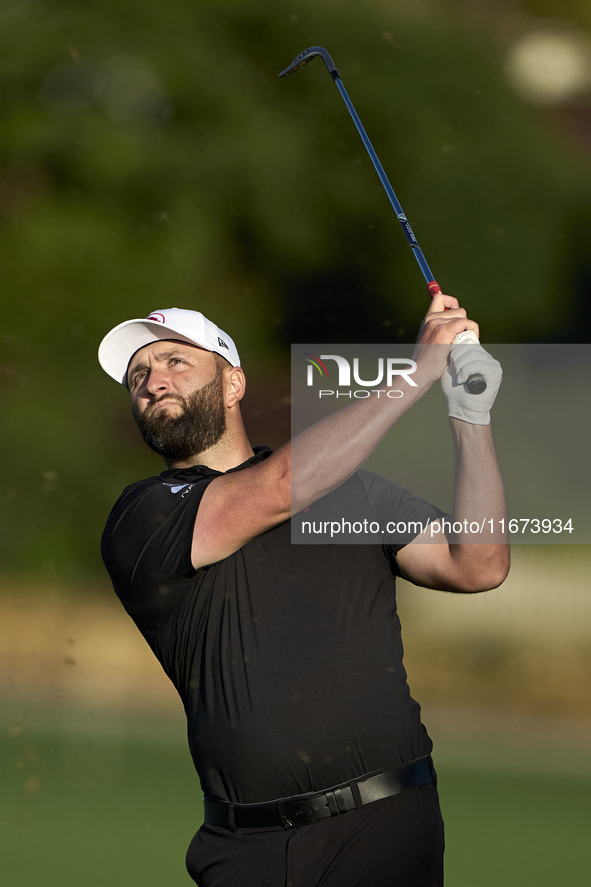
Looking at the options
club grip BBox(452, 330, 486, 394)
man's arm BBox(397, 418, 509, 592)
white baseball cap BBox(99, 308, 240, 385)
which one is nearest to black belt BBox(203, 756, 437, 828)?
man's arm BBox(397, 418, 509, 592)

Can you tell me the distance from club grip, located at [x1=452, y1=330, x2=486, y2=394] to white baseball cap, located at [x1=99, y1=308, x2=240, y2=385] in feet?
2.62

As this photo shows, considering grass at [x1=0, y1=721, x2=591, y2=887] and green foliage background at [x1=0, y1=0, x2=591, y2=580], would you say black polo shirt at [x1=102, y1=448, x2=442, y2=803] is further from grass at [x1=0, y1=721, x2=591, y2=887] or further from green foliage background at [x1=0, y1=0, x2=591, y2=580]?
green foliage background at [x1=0, y1=0, x2=591, y2=580]

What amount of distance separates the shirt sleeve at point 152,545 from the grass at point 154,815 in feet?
9.08

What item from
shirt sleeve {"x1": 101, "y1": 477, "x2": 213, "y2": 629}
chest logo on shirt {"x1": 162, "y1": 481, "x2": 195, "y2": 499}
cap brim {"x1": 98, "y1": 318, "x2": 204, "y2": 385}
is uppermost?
cap brim {"x1": 98, "y1": 318, "x2": 204, "y2": 385}

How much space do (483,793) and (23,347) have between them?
6773mm

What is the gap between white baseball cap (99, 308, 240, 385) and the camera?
245 cm

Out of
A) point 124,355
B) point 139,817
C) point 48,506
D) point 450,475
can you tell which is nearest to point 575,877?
point 139,817

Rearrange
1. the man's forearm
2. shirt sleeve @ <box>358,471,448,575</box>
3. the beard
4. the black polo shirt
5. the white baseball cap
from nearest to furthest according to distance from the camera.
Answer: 1. the black polo shirt
2. the man's forearm
3. shirt sleeve @ <box>358,471,448,575</box>
4. the beard
5. the white baseball cap

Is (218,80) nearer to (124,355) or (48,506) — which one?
(48,506)

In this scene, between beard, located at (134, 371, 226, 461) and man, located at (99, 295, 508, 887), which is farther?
beard, located at (134, 371, 226, 461)

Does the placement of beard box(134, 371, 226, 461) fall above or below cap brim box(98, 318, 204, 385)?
below

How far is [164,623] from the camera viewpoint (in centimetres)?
212

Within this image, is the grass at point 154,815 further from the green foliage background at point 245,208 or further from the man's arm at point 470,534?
the green foliage background at point 245,208

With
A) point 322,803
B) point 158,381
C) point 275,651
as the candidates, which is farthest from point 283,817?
point 158,381
